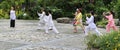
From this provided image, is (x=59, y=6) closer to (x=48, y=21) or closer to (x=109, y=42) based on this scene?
(x=48, y=21)

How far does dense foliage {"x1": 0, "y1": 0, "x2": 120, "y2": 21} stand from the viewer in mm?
32812

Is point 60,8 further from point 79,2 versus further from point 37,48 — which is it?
point 37,48

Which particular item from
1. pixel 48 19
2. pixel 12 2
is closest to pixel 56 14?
pixel 12 2

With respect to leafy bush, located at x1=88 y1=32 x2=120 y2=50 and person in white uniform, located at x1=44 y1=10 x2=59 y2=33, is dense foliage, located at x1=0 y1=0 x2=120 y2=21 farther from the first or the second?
leafy bush, located at x1=88 y1=32 x2=120 y2=50

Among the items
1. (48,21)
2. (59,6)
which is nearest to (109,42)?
(48,21)

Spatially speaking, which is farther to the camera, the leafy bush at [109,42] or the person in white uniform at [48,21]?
the person in white uniform at [48,21]

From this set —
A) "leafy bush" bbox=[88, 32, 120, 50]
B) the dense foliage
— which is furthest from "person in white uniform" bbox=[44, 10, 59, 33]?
the dense foliage

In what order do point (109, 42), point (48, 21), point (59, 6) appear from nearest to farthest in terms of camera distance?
point (109, 42) < point (48, 21) < point (59, 6)

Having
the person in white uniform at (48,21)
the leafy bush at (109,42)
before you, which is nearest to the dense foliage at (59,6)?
the person in white uniform at (48,21)

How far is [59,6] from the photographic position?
35062 mm

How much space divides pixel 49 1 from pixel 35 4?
1773 mm

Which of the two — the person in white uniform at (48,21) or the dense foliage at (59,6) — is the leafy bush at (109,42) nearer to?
the person in white uniform at (48,21)

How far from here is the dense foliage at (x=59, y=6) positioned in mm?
32812

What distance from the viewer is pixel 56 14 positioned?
3328 cm
